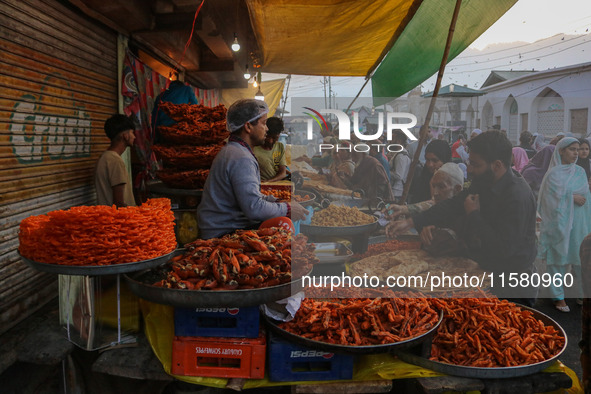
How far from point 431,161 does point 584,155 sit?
116 centimetres

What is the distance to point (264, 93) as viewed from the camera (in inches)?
503

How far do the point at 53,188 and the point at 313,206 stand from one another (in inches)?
101

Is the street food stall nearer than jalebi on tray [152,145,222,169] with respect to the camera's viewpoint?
Yes

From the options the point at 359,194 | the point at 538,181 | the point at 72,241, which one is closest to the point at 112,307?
the point at 72,241

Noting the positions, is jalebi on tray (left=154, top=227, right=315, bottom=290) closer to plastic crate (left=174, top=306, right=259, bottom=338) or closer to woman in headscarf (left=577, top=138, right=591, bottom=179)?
plastic crate (left=174, top=306, right=259, bottom=338)

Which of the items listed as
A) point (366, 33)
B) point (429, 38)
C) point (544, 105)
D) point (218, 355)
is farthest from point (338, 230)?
point (429, 38)

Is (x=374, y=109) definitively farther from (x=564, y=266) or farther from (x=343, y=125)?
(x=564, y=266)

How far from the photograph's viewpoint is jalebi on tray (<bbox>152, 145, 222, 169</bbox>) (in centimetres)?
450

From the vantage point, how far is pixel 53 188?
3.86m

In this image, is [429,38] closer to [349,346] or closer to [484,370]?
[484,370]

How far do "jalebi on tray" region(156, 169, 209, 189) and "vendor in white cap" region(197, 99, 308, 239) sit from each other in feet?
4.34

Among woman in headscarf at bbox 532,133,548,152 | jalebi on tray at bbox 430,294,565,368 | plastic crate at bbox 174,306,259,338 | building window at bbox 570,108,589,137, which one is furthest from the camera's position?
building window at bbox 570,108,589,137

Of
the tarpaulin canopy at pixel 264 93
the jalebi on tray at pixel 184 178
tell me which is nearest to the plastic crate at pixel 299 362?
the jalebi on tray at pixel 184 178

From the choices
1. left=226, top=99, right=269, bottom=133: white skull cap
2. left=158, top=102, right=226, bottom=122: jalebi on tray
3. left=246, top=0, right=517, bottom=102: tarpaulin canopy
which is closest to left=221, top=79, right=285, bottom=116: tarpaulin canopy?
left=246, top=0, right=517, bottom=102: tarpaulin canopy
